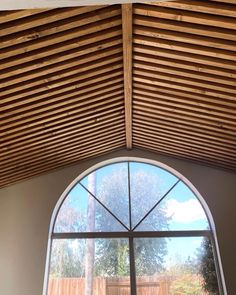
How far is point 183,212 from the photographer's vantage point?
4.89 m

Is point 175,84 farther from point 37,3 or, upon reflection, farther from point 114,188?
point 114,188

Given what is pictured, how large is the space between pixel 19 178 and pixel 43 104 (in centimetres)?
192

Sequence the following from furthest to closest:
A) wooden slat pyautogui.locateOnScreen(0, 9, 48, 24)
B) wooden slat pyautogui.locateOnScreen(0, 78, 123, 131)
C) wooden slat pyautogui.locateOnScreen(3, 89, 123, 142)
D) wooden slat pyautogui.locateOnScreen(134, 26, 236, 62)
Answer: wooden slat pyautogui.locateOnScreen(3, 89, 123, 142) → wooden slat pyautogui.locateOnScreen(0, 78, 123, 131) → wooden slat pyautogui.locateOnScreen(134, 26, 236, 62) → wooden slat pyautogui.locateOnScreen(0, 9, 48, 24)

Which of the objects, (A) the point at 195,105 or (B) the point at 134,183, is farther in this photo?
(B) the point at 134,183

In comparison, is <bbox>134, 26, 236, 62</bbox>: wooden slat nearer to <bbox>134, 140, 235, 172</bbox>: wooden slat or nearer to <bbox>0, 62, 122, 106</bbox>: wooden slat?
<bbox>0, 62, 122, 106</bbox>: wooden slat

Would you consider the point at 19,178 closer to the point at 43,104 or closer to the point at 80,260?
the point at 80,260

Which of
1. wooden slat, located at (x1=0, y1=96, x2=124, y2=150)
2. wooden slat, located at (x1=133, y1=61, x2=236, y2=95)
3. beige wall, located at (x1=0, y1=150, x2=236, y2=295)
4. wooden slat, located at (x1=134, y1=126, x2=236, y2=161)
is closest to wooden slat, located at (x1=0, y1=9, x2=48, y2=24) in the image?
wooden slat, located at (x1=133, y1=61, x2=236, y2=95)

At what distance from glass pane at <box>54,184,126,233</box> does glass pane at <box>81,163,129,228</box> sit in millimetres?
118

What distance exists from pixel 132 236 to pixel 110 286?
79cm

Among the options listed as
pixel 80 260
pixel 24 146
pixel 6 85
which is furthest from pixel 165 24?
pixel 80 260

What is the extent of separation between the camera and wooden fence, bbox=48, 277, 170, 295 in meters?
4.35

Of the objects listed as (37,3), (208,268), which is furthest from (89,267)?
(37,3)

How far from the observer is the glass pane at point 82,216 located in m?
4.79

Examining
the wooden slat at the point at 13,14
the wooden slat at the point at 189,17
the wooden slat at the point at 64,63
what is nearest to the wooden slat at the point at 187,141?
the wooden slat at the point at 64,63
